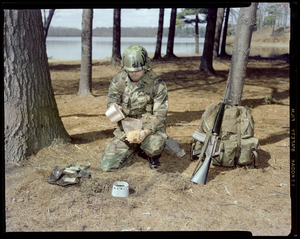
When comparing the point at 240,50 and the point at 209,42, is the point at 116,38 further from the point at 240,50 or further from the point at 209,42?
the point at 240,50

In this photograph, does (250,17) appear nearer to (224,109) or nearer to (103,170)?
(224,109)

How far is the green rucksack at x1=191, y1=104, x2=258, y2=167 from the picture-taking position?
416 centimetres

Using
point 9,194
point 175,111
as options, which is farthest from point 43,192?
point 175,111

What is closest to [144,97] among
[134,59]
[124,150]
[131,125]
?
[131,125]

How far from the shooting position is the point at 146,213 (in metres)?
3.13

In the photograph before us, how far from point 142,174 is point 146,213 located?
925 mm

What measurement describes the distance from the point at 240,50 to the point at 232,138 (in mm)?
1723

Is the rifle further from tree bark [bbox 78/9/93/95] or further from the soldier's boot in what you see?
tree bark [bbox 78/9/93/95]

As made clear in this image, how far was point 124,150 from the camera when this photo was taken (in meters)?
4.24

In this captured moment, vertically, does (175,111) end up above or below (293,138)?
below

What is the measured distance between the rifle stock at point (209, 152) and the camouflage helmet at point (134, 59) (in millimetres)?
1296

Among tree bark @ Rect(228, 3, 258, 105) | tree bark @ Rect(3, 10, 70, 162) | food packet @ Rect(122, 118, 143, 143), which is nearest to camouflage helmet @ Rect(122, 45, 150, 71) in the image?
food packet @ Rect(122, 118, 143, 143)

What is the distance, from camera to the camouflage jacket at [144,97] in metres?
4.08

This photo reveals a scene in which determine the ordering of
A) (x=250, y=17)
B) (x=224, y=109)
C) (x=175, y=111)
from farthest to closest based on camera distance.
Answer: (x=175, y=111) → (x=250, y=17) → (x=224, y=109)
